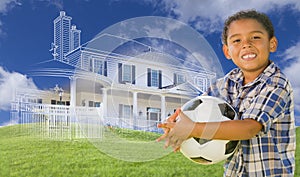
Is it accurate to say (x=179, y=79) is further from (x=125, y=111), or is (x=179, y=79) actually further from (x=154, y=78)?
(x=125, y=111)

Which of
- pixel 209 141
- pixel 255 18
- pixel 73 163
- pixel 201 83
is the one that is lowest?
pixel 73 163

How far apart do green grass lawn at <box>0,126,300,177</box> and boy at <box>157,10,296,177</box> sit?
3.56 m

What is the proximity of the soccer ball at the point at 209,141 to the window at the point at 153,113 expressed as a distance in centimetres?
48

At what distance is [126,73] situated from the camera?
2488 mm


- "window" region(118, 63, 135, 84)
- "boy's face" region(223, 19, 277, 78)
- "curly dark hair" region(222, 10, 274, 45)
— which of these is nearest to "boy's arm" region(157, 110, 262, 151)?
"boy's face" region(223, 19, 277, 78)

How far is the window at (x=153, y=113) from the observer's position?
241cm

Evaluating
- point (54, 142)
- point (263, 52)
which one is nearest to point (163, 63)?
point (263, 52)

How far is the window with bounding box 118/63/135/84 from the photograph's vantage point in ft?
8.02

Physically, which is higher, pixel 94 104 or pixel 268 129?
pixel 94 104

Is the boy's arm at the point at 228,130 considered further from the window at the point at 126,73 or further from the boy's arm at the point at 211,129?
the window at the point at 126,73

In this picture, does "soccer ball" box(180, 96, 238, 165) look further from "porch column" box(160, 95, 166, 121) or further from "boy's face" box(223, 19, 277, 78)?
"porch column" box(160, 95, 166, 121)

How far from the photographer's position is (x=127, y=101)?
2459 millimetres

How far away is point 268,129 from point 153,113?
0.82 m

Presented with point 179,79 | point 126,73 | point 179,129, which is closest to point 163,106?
point 179,79
